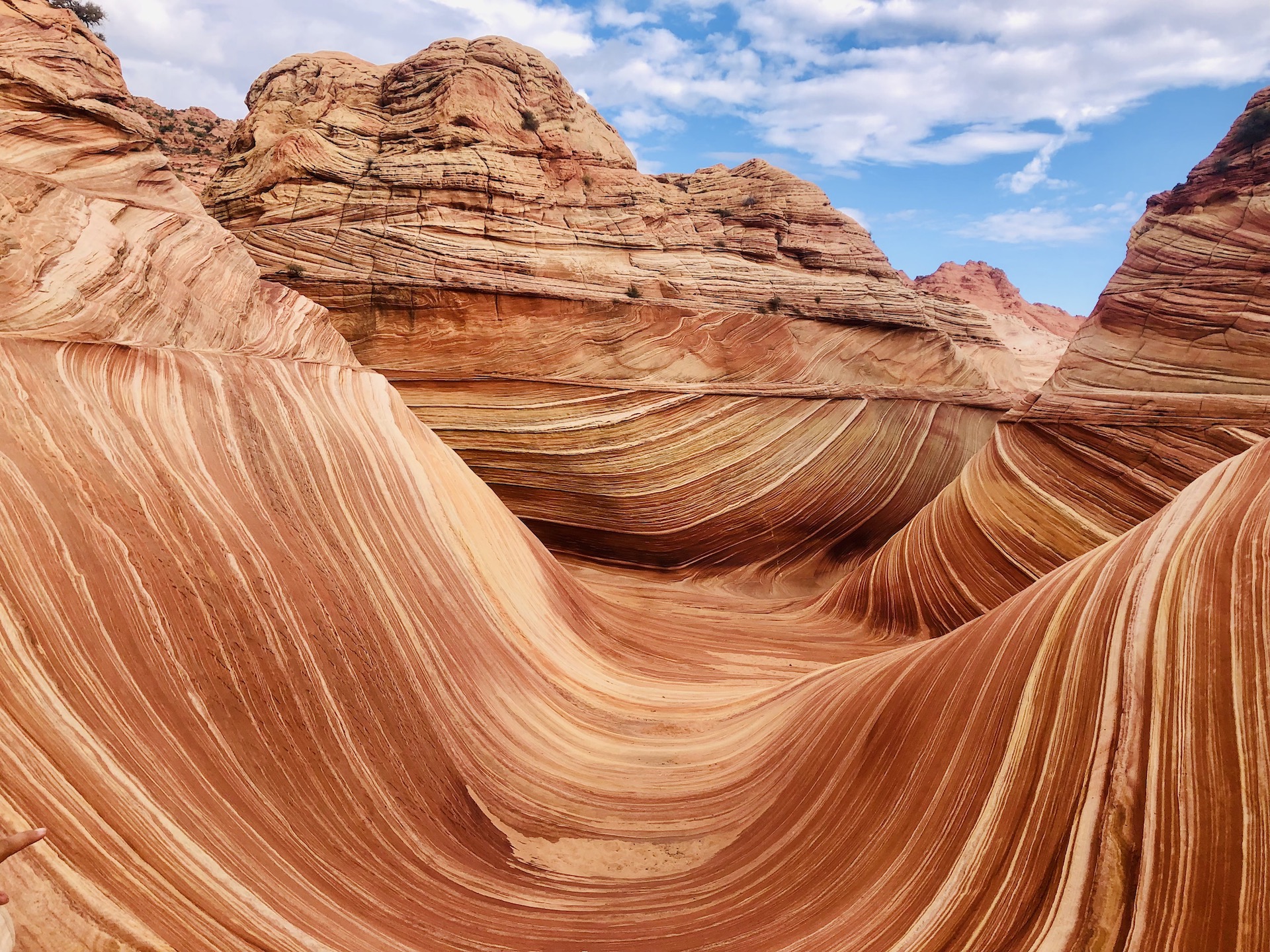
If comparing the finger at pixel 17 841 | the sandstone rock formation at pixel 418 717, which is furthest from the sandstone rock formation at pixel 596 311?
the finger at pixel 17 841

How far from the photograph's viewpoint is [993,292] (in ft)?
109

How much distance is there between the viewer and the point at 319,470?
3.92 meters

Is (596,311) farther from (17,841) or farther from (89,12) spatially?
(89,12)

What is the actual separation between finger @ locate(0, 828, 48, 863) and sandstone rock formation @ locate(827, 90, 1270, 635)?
627cm

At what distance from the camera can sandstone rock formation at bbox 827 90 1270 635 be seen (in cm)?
612

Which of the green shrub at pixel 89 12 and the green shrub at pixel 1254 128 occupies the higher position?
the green shrub at pixel 89 12

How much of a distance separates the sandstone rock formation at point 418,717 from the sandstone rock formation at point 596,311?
327cm

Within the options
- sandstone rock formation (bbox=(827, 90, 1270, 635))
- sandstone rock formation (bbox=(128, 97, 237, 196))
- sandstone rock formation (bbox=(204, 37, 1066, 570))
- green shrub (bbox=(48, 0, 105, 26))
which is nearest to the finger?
sandstone rock formation (bbox=(827, 90, 1270, 635))

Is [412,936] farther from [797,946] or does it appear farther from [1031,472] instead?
[1031,472]

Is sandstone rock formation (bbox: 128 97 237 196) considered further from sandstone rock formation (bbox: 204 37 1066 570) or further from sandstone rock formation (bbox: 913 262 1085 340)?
sandstone rock formation (bbox: 913 262 1085 340)

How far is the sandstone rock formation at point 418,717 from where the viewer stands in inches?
82.4

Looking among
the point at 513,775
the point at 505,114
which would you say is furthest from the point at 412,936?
the point at 505,114

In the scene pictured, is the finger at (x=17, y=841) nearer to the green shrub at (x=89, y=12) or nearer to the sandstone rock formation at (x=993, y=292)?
the green shrub at (x=89, y=12)

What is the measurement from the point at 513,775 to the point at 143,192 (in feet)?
14.5
